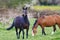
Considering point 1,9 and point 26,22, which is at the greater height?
point 26,22

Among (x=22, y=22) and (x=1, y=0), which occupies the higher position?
(x=22, y=22)

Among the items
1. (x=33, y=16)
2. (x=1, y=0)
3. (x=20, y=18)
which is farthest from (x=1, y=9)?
(x=20, y=18)

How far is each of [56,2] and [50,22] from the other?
3300 centimetres

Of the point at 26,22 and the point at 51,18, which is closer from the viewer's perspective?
the point at 26,22

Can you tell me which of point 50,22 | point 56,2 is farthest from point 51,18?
point 56,2

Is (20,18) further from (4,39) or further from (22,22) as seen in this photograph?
(4,39)

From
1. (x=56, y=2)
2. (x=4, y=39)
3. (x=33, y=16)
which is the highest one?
(x=4, y=39)

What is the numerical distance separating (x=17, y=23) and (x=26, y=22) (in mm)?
414

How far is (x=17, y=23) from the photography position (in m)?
10.7

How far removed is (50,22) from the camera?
1320 cm

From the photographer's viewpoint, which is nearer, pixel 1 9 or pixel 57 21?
pixel 57 21

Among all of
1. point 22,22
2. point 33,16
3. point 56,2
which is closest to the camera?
point 22,22

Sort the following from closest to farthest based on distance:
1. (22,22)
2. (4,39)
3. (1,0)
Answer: (22,22) → (4,39) → (1,0)

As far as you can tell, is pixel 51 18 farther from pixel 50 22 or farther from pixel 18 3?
pixel 18 3
